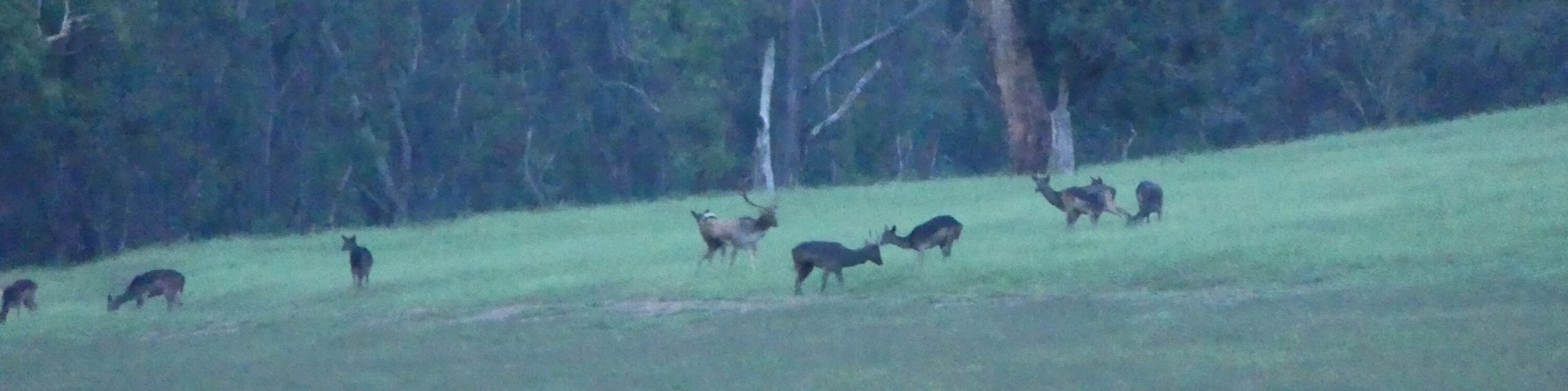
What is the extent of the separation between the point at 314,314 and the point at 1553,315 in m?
11.5

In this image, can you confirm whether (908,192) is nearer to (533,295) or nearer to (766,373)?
(533,295)

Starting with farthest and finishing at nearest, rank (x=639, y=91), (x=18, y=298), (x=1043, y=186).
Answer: (x=639, y=91) → (x=1043, y=186) → (x=18, y=298)

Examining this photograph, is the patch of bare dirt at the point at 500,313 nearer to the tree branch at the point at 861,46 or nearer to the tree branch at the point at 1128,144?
the tree branch at the point at 861,46

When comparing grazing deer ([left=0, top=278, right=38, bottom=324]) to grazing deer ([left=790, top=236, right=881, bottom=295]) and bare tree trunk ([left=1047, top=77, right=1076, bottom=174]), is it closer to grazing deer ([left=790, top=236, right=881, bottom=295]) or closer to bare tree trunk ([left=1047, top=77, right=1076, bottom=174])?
grazing deer ([left=790, top=236, right=881, bottom=295])

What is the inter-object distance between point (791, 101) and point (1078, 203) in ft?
111

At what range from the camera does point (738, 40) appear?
51906 mm

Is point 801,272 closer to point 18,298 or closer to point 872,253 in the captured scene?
point 872,253

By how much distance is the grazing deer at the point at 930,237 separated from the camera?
1900 centimetres

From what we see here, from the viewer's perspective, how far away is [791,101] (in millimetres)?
54594

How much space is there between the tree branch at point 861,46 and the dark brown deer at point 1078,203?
97.1 feet

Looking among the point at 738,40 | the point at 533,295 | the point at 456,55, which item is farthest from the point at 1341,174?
the point at 456,55

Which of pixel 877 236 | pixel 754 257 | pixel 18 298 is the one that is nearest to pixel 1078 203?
pixel 877 236

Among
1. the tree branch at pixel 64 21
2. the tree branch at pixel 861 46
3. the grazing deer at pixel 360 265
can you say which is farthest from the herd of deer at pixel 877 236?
the tree branch at pixel 861 46

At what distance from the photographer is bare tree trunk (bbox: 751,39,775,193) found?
170 ft
